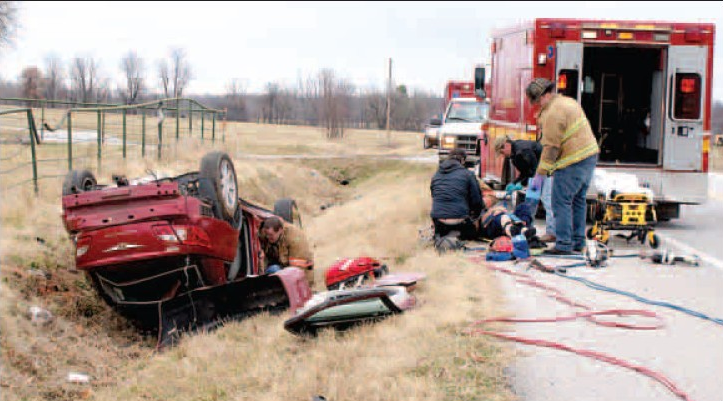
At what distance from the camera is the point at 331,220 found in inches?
838

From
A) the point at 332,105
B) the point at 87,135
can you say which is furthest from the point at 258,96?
the point at 87,135

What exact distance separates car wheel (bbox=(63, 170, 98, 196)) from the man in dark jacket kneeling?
4573 mm

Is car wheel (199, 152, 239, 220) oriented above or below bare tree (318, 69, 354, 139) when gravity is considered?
below

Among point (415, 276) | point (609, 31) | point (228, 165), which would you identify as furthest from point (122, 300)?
point (609, 31)

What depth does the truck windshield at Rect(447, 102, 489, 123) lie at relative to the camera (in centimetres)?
2581

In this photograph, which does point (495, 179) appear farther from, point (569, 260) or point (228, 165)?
point (228, 165)

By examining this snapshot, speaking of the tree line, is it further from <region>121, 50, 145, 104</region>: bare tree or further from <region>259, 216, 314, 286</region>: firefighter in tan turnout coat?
<region>259, 216, 314, 286</region>: firefighter in tan turnout coat

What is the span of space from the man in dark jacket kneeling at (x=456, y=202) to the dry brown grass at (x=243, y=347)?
0.50 m

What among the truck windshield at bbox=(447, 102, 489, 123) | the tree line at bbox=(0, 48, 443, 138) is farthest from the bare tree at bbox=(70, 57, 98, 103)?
the truck windshield at bbox=(447, 102, 489, 123)

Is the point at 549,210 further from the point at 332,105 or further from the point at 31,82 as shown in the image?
the point at 332,105

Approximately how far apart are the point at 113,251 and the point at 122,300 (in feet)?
3.21

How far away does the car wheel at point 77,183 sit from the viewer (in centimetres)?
949

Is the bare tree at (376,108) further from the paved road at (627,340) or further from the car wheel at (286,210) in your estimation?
the paved road at (627,340)

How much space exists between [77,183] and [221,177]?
1.64 m
